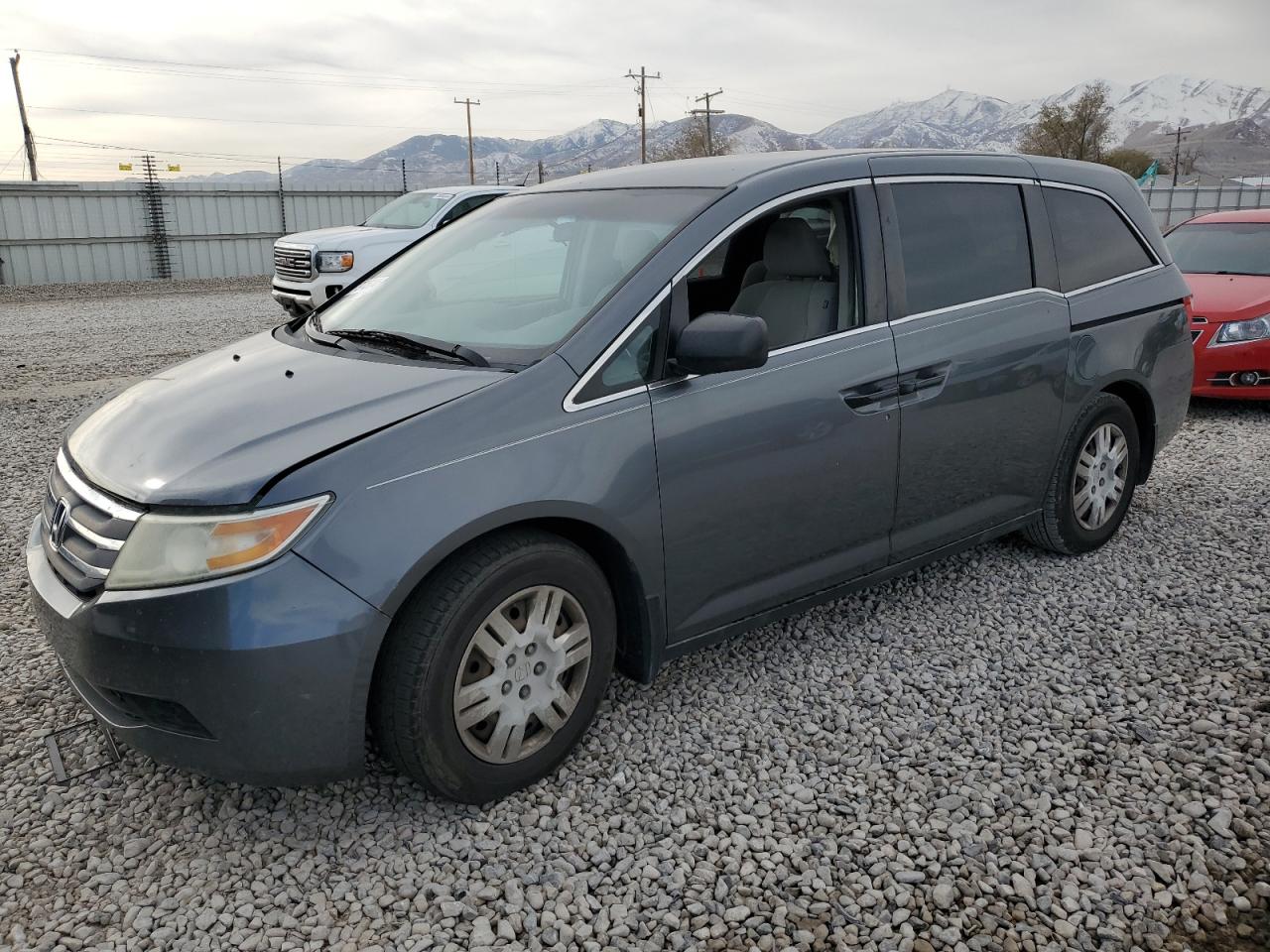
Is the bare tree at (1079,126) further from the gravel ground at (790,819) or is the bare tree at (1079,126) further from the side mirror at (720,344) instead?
the side mirror at (720,344)

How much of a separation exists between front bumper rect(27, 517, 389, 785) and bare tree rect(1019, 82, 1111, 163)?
6855cm

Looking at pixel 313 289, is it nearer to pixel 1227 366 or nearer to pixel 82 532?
pixel 1227 366

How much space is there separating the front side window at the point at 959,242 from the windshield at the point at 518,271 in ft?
2.90

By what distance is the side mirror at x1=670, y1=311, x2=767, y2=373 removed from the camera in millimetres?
2840

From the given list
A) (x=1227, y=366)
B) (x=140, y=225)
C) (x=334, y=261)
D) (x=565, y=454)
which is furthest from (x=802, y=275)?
(x=140, y=225)

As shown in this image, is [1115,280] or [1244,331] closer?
[1115,280]

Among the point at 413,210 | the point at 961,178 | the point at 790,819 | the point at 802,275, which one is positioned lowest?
the point at 790,819

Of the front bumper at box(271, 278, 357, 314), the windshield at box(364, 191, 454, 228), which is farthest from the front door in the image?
the windshield at box(364, 191, 454, 228)

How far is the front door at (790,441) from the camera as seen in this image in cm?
300

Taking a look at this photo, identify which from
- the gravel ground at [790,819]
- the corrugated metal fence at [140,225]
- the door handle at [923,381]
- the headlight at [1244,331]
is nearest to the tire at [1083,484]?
the gravel ground at [790,819]

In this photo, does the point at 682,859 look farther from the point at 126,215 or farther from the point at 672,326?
the point at 126,215

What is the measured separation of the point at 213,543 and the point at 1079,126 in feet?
236

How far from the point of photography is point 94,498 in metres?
2.63

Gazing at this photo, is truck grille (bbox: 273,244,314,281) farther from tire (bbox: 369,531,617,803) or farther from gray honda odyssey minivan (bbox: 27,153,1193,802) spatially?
tire (bbox: 369,531,617,803)
